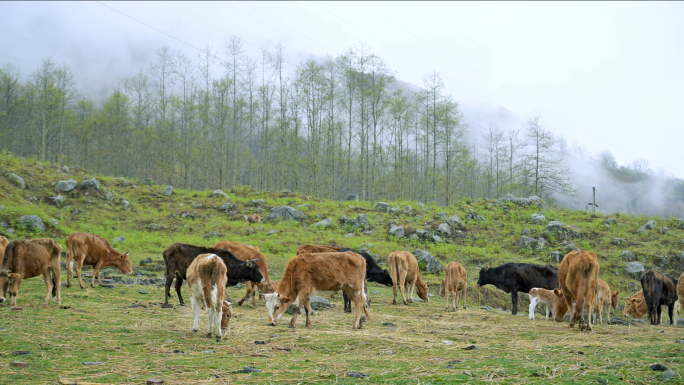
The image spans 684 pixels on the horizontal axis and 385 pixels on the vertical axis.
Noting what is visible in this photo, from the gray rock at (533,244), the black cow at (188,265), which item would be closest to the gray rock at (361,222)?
the gray rock at (533,244)

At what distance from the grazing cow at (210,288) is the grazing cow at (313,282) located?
1884mm

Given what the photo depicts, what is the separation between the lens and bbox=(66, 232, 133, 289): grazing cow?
16172 millimetres

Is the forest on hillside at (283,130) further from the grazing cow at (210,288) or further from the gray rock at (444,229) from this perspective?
the grazing cow at (210,288)

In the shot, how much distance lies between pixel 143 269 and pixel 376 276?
1143 cm

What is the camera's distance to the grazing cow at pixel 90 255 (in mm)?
16172

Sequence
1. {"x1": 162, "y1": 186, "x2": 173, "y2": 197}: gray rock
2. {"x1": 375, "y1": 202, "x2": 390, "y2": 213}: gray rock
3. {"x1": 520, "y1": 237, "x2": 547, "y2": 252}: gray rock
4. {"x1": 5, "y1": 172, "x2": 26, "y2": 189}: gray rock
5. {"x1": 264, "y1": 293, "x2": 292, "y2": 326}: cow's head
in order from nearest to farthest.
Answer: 1. {"x1": 264, "y1": 293, "x2": 292, "y2": 326}: cow's head
2. {"x1": 520, "y1": 237, "x2": 547, "y2": 252}: gray rock
3. {"x1": 5, "y1": 172, "x2": 26, "y2": 189}: gray rock
4. {"x1": 375, "y1": 202, "x2": 390, "y2": 213}: gray rock
5. {"x1": 162, "y1": 186, "x2": 173, "y2": 197}: gray rock

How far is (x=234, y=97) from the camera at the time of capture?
158 ft

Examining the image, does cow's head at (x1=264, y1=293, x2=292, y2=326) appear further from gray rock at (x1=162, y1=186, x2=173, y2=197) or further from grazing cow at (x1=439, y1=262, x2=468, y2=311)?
gray rock at (x1=162, y1=186, x2=173, y2=197)

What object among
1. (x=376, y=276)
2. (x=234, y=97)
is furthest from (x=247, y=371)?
(x=234, y=97)

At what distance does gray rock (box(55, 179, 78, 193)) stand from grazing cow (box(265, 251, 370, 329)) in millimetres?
28591

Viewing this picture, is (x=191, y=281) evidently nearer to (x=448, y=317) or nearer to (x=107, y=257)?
(x=448, y=317)

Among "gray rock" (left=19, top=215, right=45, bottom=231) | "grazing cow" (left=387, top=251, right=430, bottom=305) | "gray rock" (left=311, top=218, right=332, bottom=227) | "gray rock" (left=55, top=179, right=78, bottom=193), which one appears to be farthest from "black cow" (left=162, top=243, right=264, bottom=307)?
"gray rock" (left=55, top=179, right=78, bottom=193)

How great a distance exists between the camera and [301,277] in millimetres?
10977

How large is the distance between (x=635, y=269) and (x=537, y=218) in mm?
9281
